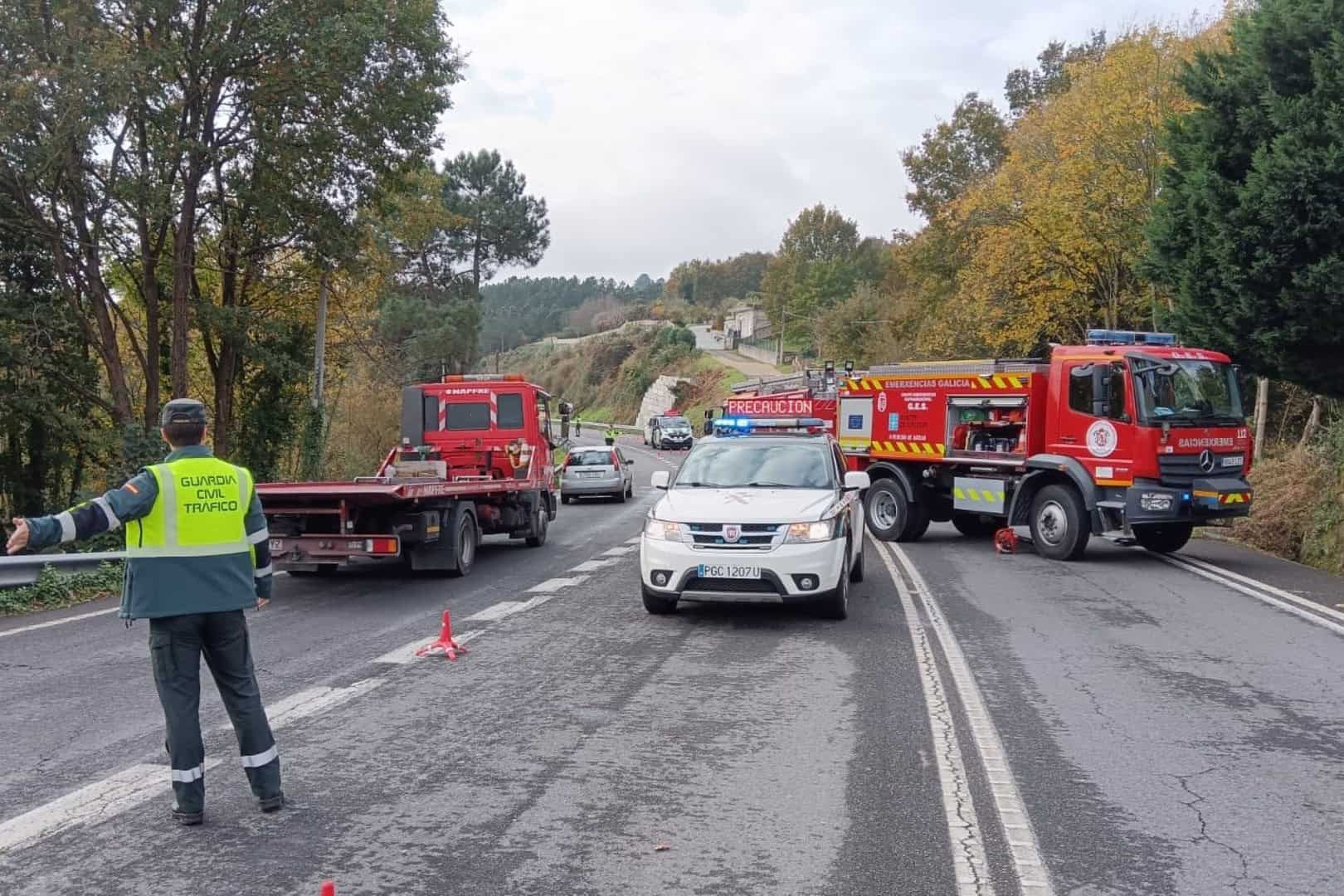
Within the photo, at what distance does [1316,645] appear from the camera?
929cm

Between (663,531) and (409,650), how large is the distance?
8.02 ft

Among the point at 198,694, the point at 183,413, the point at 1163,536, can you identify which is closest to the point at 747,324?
the point at 1163,536

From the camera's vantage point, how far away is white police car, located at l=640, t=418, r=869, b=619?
9539mm

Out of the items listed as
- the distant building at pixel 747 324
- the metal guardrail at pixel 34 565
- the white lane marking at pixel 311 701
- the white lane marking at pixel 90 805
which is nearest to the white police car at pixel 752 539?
the white lane marking at pixel 311 701

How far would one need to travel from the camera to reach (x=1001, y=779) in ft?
18.3

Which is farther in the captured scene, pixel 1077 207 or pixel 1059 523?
pixel 1077 207

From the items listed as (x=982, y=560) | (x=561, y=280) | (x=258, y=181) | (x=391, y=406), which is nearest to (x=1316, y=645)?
(x=982, y=560)

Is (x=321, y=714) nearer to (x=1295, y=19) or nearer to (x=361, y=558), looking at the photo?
(x=361, y=558)

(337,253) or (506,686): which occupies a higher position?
(337,253)

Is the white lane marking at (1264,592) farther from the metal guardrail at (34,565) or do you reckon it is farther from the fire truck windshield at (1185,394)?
the metal guardrail at (34,565)

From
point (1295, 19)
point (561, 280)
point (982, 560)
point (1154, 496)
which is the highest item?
point (561, 280)

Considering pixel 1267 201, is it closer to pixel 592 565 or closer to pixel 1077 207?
pixel 592 565

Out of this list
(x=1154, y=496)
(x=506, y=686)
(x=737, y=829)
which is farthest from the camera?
(x=1154, y=496)

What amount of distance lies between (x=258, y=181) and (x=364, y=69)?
318cm
